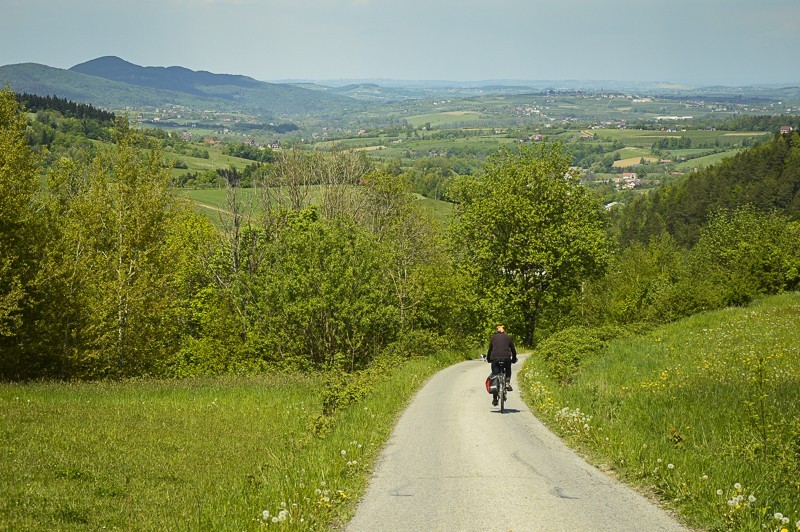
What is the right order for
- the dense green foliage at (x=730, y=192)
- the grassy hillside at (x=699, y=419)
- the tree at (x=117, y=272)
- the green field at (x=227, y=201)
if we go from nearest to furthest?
1. the grassy hillside at (x=699, y=419)
2. the tree at (x=117, y=272)
3. the green field at (x=227, y=201)
4. the dense green foliage at (x=730, y=192)

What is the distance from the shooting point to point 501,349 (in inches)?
699

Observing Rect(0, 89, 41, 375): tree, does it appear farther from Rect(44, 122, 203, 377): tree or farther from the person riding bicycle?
the person riding bicycle

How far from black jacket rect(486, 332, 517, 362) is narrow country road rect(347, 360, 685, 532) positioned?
9.67ft

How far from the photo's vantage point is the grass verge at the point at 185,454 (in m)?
8.62

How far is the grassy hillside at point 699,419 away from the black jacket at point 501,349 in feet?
4.88

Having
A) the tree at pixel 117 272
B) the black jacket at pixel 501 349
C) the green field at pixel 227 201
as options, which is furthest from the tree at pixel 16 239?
the black jacket at pixel 501 349

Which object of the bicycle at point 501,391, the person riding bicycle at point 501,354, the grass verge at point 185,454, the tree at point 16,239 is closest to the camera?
the grass verge at point 185,454

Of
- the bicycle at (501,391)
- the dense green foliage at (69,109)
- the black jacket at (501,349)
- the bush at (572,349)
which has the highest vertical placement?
the dense green foliage at (69,109)

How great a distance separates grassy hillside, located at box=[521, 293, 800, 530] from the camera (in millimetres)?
7961

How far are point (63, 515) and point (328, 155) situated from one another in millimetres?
53220

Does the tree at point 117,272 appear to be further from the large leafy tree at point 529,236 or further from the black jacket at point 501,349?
the large leafy tree at point 529,236

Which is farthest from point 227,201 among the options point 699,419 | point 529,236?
point 699,419

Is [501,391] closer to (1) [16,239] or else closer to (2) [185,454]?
(2) [185,454]

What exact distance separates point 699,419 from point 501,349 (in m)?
6.17
